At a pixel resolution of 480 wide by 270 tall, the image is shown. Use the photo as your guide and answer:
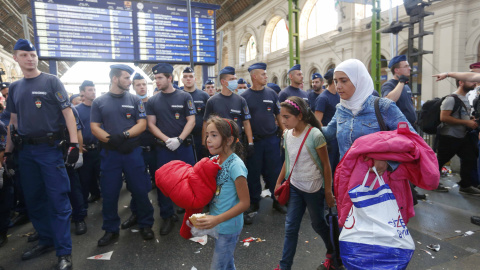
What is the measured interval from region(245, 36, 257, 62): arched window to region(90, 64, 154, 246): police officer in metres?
20.6

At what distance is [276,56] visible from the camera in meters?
20.5

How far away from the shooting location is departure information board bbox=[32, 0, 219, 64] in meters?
7.62

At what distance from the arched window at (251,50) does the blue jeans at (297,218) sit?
21755 mm

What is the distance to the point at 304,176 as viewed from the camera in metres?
2.37

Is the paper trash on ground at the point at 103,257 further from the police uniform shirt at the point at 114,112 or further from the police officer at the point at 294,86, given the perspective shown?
the police officer at the point at 294,86

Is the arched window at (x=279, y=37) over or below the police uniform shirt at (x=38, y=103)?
over

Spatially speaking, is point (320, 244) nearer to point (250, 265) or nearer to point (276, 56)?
point (250, 265)

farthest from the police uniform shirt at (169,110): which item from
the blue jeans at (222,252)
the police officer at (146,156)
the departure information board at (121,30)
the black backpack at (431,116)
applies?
the departure information board at (121,30)

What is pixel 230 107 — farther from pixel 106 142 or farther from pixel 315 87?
pixel 315 87

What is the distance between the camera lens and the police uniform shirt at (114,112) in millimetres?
3346

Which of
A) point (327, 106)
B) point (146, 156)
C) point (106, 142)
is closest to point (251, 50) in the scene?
point (327, 106)

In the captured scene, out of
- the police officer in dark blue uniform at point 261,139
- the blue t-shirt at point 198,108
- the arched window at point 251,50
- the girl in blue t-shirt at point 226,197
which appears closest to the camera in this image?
the girl in blue t-shirt at point 226,197

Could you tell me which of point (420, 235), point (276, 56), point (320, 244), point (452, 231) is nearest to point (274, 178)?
point (320, 244)

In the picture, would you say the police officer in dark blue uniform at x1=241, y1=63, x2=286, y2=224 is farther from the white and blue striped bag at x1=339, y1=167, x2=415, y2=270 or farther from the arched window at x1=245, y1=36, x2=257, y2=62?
the arched window at x1=245, y1=36, x2=257, y2=62
